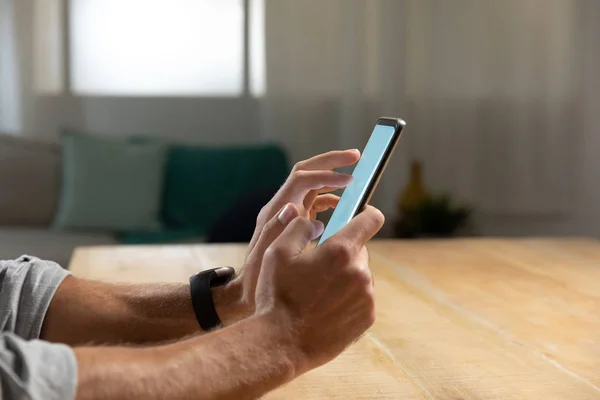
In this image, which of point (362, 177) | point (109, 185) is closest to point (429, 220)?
point (109, 185)

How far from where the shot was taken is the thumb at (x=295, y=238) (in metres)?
0.72

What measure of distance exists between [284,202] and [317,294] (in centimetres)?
36

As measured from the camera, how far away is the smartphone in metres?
0.86

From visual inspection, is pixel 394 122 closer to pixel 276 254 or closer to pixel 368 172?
pixel 368 172

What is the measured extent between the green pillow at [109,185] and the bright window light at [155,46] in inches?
19.1

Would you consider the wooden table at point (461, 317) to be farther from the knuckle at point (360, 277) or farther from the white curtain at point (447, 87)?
the white curtain at point (447, 87)

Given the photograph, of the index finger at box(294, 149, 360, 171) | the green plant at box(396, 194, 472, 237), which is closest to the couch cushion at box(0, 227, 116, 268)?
the green plant at box(396, 194, 472, 237)

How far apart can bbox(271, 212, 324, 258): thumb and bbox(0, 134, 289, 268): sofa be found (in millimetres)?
2576

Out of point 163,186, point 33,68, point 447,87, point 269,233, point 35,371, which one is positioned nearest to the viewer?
point 35,371

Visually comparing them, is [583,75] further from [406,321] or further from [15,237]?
[406,321]

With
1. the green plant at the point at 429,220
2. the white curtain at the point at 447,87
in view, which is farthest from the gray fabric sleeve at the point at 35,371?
the white curtain at the point at 447,87

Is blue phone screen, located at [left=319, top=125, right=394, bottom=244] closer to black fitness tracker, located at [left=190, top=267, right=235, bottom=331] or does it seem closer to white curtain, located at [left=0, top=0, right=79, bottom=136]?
black fitness tracker, located at [left=190, top=267, right=235, bottom=331]

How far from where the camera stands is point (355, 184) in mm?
928

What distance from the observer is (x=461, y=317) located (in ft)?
3.60
